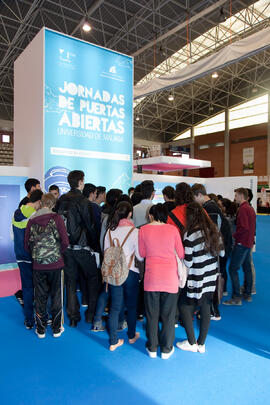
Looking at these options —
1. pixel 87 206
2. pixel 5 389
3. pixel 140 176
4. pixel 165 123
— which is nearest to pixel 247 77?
pixel 165 123

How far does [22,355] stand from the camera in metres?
2.32

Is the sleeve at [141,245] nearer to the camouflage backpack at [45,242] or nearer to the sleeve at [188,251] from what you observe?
the sleeve at [188,251]

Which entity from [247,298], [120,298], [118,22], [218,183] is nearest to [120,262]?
[120,298]

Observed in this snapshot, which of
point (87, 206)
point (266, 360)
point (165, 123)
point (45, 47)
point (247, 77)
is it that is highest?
point (247, 77)

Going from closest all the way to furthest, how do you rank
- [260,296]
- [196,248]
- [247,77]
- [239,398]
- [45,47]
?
[239,398] → [196,248] → [260,296] → [45,47] → [247,77]

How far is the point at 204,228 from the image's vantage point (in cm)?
220

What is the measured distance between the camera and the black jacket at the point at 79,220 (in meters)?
2.66

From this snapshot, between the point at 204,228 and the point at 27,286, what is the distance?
5.68 ft

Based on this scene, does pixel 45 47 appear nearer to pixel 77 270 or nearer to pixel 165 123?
pixel 77 270

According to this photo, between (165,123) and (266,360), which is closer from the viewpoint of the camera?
(266,360)

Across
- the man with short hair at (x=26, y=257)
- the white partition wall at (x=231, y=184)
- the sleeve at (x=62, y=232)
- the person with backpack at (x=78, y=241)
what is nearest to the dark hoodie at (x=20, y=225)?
the man with short hair at (x=26, y=257)

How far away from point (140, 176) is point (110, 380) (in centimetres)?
525

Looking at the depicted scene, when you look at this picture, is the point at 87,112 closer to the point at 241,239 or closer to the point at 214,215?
the point at 214,215

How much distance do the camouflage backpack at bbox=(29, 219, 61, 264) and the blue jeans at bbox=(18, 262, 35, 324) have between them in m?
0.35
